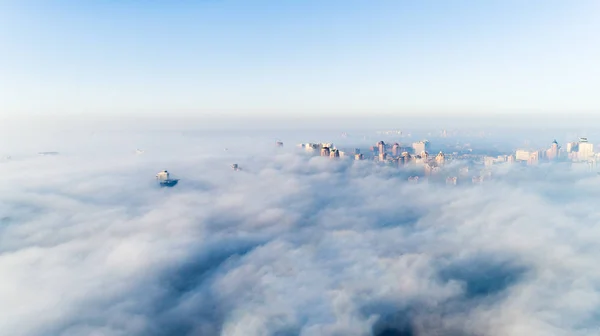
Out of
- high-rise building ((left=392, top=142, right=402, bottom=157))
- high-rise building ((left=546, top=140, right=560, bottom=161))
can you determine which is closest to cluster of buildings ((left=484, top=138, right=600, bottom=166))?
high-rise building ((left=546, top=140, right=560, bottom=161))

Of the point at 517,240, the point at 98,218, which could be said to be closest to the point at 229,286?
the point at 98,218

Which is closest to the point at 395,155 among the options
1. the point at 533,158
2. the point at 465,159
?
the point at 465,159

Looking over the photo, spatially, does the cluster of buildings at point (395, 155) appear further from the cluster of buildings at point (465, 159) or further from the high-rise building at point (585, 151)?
the high-rise building at point (585, 151)

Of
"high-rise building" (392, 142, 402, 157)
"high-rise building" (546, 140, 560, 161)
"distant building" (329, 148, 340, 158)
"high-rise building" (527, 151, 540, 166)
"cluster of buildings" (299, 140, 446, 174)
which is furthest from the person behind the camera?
"high-rise building" (392, 142, 402, 157)

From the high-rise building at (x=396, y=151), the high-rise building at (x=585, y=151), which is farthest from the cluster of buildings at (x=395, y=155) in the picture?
the high-rise building at (x=585, y=151)

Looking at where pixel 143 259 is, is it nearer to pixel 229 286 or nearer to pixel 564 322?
pixel 229 286

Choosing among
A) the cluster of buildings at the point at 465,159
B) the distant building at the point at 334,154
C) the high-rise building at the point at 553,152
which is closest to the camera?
the cluster of buildings at the point at 465,159

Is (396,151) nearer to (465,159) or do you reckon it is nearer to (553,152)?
(465,159)

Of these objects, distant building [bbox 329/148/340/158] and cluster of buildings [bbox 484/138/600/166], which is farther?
distant building [bbox 329/148/340/158]

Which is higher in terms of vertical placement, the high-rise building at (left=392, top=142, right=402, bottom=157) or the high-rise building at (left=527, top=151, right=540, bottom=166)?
the high-rise building at (left=392, top=142, right=402, bottom=157)

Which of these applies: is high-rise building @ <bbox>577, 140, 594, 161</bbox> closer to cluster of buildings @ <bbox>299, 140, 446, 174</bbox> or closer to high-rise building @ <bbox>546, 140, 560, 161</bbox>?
high-rise building @ <bbox>546, 140, 560, 161</bbox>

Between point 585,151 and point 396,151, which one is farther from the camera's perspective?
point 396,151
